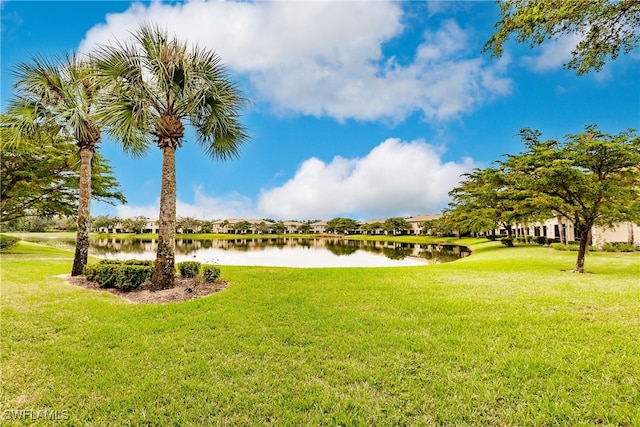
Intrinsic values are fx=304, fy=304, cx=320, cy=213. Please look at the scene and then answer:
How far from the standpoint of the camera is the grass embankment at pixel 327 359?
280cm

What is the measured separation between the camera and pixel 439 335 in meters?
4.48

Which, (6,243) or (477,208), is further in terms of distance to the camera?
(477,208)

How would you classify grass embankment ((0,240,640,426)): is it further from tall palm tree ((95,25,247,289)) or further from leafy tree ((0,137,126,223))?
leafy tree ((0,137,126,223))

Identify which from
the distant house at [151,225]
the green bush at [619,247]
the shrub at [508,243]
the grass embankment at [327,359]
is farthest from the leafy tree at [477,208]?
the distant house at [151,225]

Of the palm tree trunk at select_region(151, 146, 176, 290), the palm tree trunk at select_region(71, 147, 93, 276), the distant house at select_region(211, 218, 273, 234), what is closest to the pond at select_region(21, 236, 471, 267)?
the palm tree trunk at select_region(71, 147, 93, 276)

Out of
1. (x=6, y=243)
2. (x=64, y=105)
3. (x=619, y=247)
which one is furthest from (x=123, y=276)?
(x=619, y=247)

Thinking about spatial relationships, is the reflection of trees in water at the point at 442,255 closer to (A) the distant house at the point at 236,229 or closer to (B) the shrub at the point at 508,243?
(B) the shrub at the point at 508,243

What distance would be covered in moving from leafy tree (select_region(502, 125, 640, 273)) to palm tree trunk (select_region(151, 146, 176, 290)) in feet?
40.5

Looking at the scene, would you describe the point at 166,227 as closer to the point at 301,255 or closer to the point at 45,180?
the point at 45,180

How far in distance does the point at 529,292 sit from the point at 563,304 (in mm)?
1208

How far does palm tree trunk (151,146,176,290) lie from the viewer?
766cm

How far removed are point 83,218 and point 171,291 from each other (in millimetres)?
5158

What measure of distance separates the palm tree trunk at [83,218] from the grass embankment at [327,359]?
9.46 ft

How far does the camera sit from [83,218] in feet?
32.6
